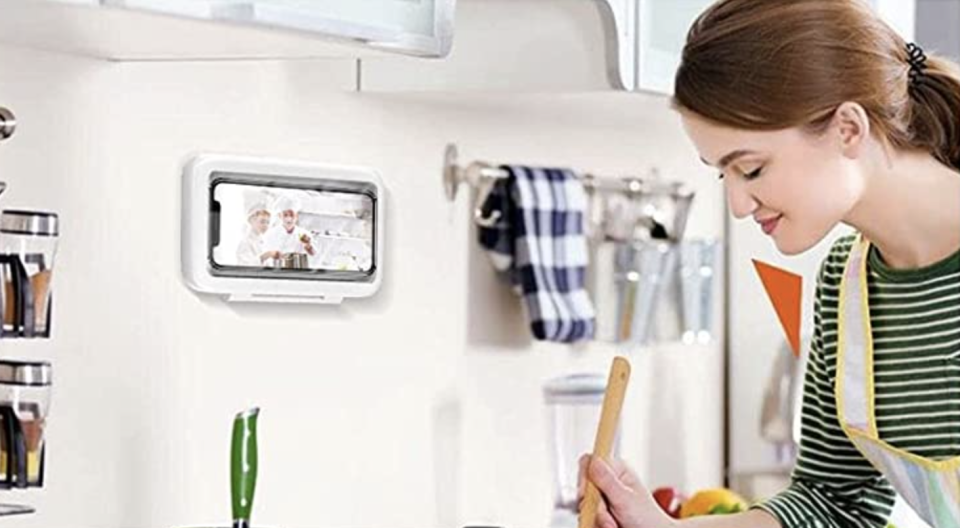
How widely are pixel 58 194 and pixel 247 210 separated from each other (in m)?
0.24

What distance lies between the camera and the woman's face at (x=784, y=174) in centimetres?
191

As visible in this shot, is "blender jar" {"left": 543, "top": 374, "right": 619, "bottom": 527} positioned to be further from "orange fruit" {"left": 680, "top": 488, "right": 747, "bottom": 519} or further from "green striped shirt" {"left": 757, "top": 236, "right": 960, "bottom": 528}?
"green striped shirt" {"left": 757, "top": 236, "right": 960, "bottom": 528}

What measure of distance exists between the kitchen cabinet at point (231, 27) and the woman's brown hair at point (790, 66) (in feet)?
0.78

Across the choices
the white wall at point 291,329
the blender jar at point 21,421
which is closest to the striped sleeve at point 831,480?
the white wall at point 291,329

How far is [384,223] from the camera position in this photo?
2387mm

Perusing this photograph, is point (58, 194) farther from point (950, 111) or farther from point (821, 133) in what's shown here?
point (950, 111)

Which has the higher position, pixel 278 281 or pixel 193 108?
pixel 193 108

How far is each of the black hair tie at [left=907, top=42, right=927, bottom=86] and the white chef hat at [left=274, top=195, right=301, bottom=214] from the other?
2.12 feet

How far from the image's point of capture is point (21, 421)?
1.90 meters

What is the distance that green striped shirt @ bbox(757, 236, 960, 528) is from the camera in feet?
6.98

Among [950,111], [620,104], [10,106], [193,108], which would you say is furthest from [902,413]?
[10,106]

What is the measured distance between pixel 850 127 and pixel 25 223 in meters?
0.75

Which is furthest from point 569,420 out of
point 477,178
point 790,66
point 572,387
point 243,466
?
point 790,66

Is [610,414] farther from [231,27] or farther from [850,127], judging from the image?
[231,27]
